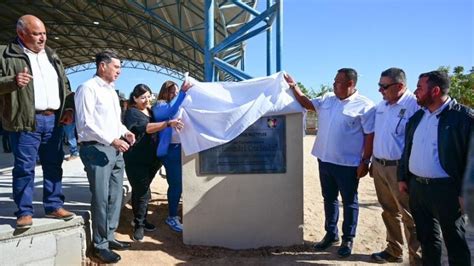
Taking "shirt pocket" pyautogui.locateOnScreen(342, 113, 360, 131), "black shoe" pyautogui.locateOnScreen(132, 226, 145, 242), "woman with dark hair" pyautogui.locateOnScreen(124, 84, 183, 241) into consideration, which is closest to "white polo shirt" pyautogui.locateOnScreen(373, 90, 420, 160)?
"shirt pocket" pyautogui.locateOnScreen(342, 113, 360, 131)

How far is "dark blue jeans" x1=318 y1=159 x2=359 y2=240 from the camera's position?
4148 millimetres

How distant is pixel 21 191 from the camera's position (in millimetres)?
3262

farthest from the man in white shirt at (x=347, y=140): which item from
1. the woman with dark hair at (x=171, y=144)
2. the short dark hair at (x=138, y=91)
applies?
the short dark hair at (x=138, y=91)

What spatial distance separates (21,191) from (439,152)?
3421 mm

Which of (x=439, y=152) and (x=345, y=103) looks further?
(x=345, y=103)

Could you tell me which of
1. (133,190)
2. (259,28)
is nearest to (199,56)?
(259,28)

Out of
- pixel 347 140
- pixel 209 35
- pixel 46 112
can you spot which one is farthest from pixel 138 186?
pixel 209 35

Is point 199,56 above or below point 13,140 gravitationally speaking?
above

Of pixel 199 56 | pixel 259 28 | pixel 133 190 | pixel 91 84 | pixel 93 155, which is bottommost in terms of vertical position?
pixel 133 190

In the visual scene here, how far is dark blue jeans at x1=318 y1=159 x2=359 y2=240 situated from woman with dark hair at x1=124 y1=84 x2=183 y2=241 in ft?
5.67

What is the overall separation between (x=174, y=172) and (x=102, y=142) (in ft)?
4.36

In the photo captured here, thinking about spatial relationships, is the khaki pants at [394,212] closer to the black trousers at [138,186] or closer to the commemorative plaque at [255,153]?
the commemorative plaque at [255,153]

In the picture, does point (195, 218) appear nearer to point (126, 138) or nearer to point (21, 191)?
point (126, 138)

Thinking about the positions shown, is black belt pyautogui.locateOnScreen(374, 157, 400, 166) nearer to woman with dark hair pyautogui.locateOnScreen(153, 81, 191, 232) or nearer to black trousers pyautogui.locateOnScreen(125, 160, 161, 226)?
woman with dark hair pyautogui.locateOnScreen(153, 81, 191, 232)
